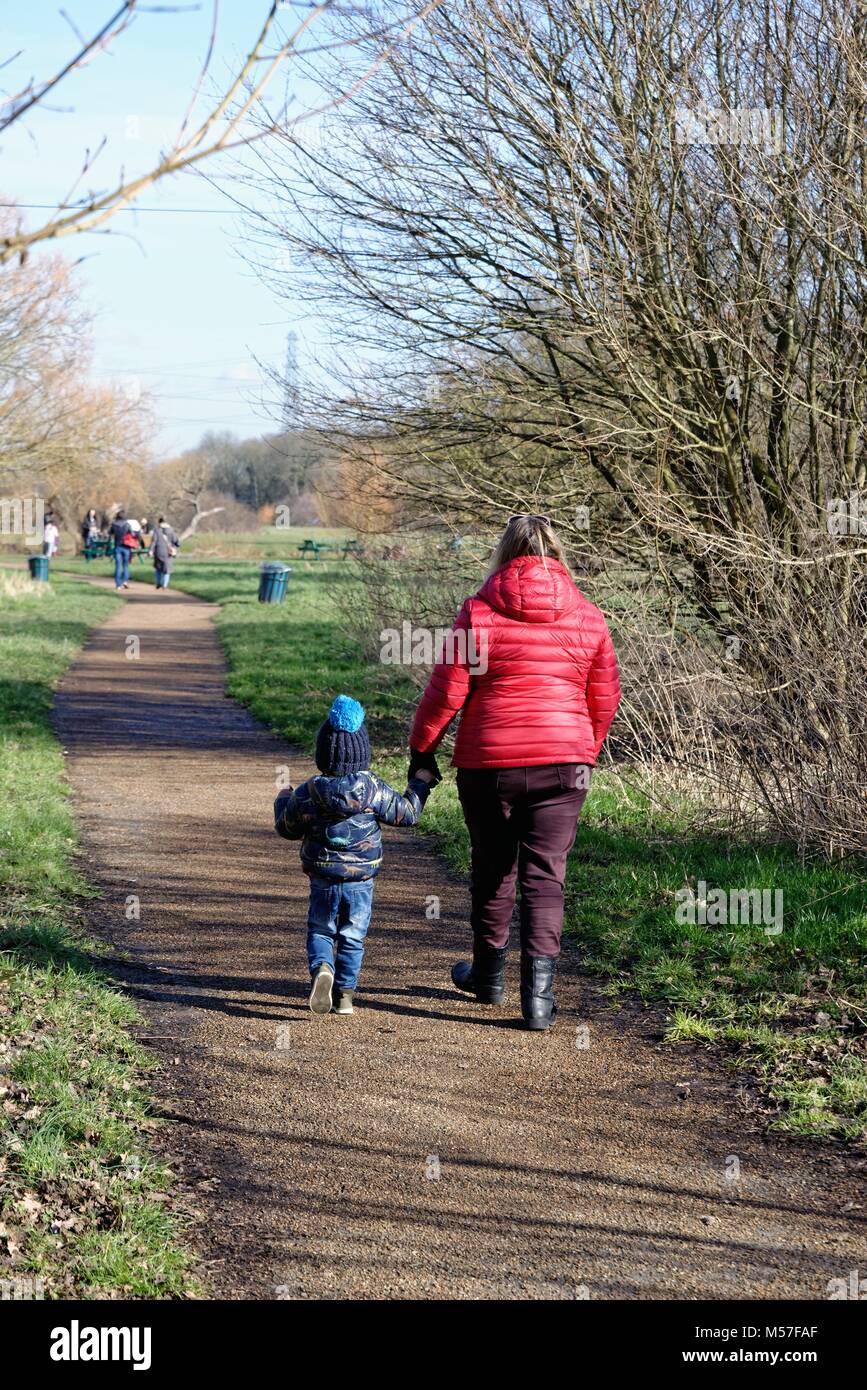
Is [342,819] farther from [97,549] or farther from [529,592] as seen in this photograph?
[97,549]

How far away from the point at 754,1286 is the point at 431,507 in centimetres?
875

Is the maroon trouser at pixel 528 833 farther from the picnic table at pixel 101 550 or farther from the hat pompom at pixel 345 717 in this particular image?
the picnic table at pixel 101 550

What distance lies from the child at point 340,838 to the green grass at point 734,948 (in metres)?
1.27

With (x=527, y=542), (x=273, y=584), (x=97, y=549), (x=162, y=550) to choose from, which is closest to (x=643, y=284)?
(x=527, y=542)

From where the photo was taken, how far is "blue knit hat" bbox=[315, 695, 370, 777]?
547cm

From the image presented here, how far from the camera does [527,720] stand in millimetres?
5387

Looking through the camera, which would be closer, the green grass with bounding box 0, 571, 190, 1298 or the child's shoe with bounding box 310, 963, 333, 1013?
the green grass with bounding box 0, 571, 190, 1298

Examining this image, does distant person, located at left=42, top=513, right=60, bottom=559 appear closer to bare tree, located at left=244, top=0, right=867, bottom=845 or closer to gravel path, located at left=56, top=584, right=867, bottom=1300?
bare tree, located at left=244, top=0, right=867, bottom=845

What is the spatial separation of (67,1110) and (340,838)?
1536 millimetres

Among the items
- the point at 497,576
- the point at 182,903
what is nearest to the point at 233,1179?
the point at 497,576

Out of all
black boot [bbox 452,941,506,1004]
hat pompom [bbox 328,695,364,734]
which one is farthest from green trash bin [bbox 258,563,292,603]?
hat pompom [bbox 328,695,364,734]

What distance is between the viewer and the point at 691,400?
10.7m

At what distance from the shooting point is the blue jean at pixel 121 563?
107 feet

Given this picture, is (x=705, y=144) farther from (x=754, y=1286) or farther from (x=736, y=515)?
(x=754, y=1286)
